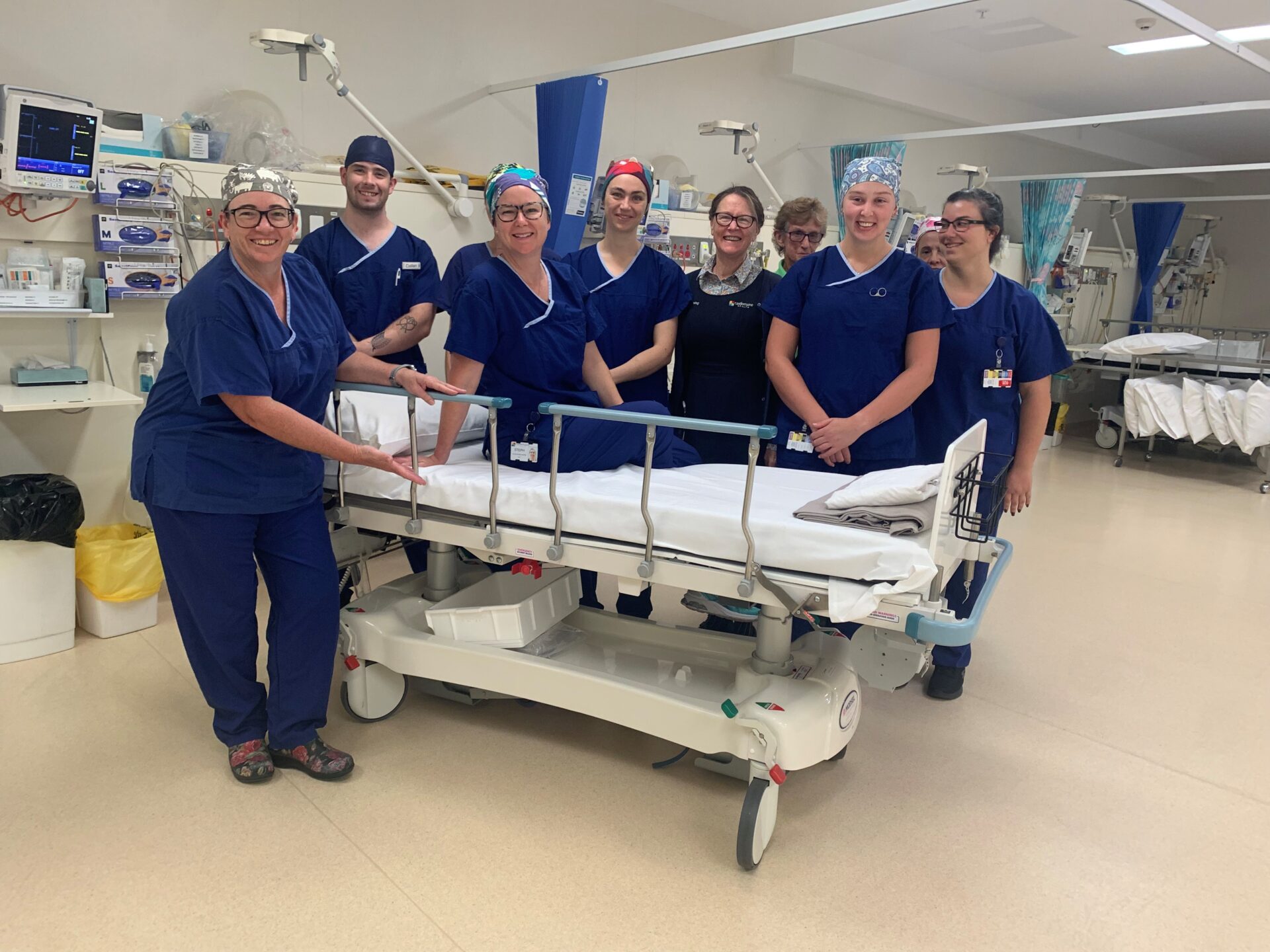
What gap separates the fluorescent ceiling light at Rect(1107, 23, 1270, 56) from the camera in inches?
250

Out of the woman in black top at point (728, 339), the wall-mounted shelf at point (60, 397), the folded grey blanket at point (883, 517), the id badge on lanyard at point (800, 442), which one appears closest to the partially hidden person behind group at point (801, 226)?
the woman in black top at point (728, 339)

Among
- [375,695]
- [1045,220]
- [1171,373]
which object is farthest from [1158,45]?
[375,695]

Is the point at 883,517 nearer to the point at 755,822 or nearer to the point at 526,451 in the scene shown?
the point at 755,822

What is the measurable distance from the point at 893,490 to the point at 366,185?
1970 millimetres

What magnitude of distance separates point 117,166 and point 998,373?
3.20 metres

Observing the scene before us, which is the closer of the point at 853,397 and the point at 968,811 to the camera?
the point at 968,811

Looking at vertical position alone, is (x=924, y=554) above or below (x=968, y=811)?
above

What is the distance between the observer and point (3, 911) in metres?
1.99

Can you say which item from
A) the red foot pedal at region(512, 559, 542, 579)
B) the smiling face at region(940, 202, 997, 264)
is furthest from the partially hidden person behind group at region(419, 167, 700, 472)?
the smiling face at region(940, 202, 997, 264)

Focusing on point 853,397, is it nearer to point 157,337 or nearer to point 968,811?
point 968,811

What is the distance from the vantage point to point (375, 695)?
2.82m

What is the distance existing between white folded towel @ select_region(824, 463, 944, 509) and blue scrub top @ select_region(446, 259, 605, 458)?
885 millimetres

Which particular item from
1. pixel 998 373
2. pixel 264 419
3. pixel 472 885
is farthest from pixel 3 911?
pixel 998 373

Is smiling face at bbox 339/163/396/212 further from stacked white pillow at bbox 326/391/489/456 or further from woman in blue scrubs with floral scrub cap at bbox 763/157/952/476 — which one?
woman in blue scrubs with floral scrub cap at bbox 763/157/952/476
